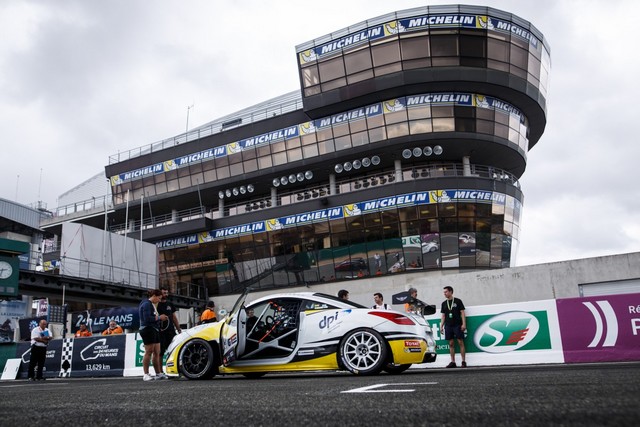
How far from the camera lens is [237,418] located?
9.22ft

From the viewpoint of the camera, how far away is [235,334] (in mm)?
8227

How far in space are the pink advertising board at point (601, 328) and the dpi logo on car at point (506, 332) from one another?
602 mm

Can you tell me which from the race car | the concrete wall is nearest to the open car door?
the race car

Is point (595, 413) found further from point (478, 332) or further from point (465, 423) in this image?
point (478, 332)

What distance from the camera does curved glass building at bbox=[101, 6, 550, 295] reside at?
3306 cm

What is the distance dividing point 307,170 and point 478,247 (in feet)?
44.0

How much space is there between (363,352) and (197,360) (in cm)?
298

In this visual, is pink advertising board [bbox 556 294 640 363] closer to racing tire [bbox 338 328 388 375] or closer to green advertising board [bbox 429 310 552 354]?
green advertising board [bbox 429 310 552 354]

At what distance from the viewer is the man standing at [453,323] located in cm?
1052

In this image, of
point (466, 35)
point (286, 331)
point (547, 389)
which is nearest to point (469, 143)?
point (466, 35)

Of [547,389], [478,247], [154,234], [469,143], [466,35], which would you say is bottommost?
[547,389]

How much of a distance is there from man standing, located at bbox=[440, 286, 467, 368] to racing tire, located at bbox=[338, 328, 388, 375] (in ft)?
11.3

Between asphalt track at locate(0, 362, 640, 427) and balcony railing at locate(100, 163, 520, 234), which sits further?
balcony railing at locate(100, 163, 520, 234)

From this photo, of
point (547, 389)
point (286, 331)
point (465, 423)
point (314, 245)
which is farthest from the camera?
point (314, 245)
